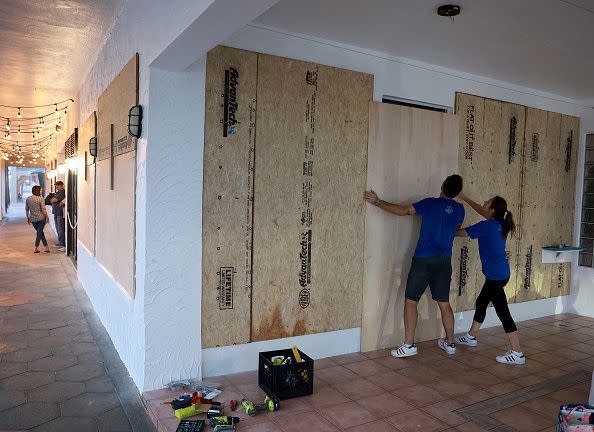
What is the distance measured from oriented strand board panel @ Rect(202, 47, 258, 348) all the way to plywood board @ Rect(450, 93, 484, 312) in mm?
2456

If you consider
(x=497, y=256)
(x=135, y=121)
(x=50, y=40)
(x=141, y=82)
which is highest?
(x=50, y=40)

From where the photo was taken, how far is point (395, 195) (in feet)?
14.5

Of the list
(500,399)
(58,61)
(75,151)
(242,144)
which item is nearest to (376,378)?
(500,399)

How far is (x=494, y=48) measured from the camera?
418 cm

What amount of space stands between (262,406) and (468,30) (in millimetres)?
3297

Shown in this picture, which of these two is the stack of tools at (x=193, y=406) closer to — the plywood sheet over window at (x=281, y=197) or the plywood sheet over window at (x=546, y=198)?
the plywood sheet over window at (x=281, y=197)

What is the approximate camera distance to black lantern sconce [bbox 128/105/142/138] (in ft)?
10.7

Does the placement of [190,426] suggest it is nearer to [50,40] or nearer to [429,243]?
[429,243]

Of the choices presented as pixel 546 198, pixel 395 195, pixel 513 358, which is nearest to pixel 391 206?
pixel 395 195

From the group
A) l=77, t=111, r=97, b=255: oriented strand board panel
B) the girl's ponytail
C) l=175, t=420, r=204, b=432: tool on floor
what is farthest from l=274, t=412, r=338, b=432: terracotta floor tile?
l=77, t=111, r=97, b=255: oriented strand board panel

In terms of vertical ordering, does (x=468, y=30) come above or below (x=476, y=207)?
above

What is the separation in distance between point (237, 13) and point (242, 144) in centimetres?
157

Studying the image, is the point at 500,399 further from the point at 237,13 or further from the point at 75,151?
the point at 75,151

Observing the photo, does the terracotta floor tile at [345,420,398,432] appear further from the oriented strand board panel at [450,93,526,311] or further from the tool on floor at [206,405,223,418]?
the oriented strand board panel at [450,93,526,311]
